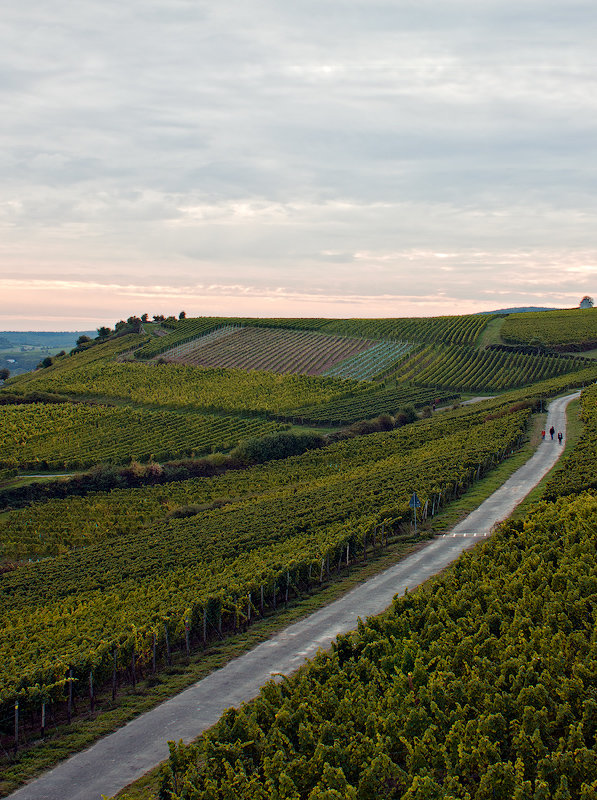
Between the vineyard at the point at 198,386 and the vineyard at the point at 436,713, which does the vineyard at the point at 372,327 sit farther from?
the vineyard at the point at 436,713

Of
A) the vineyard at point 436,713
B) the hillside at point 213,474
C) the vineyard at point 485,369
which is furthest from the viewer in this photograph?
the vineyard at point 485,369

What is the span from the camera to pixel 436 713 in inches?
655

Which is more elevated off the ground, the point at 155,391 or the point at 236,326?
the point at 236,326

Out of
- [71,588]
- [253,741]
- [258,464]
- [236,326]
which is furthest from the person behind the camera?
[236,326]

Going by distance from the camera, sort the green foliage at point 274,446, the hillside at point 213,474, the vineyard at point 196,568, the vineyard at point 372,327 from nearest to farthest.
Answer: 1. the vineyard at point 196,568
2. the hillside at point 213,474
3. the green foliage at point 274,446
4. the vineyard at point 372,327

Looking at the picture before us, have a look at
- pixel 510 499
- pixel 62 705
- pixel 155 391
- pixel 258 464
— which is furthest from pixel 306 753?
pixel 155 391

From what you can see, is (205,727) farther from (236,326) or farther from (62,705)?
(236,326)

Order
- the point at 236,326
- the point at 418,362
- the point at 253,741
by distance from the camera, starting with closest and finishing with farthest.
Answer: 1. the point at 253,741
2. the point at 418,362
3. the point at 236,326

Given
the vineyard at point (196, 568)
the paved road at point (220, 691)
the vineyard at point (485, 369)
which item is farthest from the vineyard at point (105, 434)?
the paved road at point (220, 691)

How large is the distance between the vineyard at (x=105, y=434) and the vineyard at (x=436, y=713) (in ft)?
201

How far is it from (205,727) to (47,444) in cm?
7465

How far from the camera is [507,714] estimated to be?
16.9m

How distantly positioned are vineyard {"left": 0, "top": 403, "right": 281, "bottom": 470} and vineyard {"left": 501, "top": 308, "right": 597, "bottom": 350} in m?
66.3

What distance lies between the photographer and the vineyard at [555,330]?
132 meters
